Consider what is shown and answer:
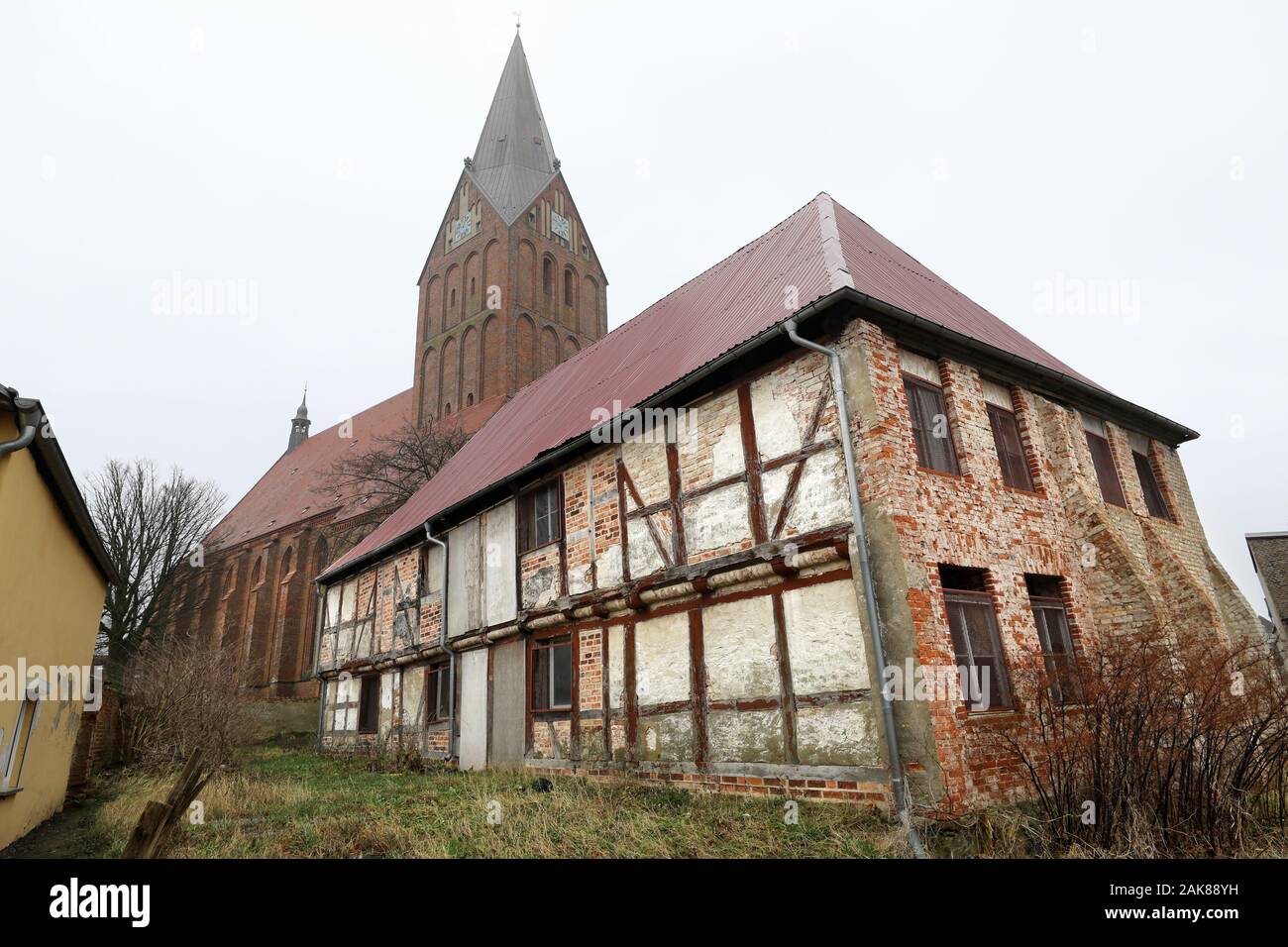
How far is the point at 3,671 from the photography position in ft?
19.0

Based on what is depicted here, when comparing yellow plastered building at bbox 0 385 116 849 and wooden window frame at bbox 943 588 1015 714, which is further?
wooden window frame at bbox 943 588 1015 714

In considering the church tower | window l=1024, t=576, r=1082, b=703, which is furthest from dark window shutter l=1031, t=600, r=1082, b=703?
the church tower

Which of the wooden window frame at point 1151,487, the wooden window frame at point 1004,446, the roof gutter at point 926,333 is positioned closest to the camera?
the roof gutter at point 926,333

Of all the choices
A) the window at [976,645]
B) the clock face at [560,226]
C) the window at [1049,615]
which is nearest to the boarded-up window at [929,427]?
the window at [976,645]

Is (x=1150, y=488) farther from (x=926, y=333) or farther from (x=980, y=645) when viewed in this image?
(x=980, y=645)

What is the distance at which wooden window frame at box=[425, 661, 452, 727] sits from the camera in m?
13.7

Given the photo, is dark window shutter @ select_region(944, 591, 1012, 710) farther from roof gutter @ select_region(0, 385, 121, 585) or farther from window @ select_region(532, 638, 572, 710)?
roof gutter @ select_region(0, 385, 121, 585)

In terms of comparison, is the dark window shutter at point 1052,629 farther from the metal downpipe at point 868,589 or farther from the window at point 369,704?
the window at point 369,704

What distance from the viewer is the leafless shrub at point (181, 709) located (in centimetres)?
1249

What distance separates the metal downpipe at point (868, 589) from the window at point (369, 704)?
13498mm

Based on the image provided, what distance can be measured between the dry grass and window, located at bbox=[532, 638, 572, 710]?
4.05 feet

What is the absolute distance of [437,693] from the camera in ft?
46.4

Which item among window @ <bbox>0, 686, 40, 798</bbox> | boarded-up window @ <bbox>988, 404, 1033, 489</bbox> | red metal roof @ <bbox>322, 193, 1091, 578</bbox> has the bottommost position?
window @ <bbox>0, 686, 40, 798</bbox>

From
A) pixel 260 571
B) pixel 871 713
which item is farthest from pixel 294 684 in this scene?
pixel 871 713
